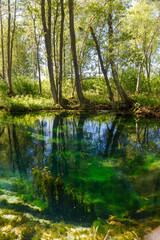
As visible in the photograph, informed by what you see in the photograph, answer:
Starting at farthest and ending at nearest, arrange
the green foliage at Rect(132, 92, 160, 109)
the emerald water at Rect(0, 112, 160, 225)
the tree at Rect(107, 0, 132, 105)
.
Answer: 1. the green foliage at Rect(132, 92, 160, 109)
2. the tree at Rect(107, 0, 132, 105)
3. the emerald water at Rect(0, 112, 160, 225)

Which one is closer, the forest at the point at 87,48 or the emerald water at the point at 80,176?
the emerald water at the point at 80,176

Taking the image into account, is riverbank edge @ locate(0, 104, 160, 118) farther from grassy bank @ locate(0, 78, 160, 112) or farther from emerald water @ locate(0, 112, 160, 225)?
emerald water @ locate(0, 112, 160, 225)

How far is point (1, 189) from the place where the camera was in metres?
2.97

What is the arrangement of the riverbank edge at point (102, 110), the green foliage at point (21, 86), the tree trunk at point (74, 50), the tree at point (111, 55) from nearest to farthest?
1. the tree trunk at point (74, 50)
2. the tree at point (111, 55)
3. the riverbank edge at point (102, 110)
4. the green foliage at point (21, 86)

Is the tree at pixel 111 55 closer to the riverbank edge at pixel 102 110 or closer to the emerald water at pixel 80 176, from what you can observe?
the riverbank edge at pixel 102 110

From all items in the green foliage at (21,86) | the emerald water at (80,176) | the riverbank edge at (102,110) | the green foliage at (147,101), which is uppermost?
the green foliage at (21,86)

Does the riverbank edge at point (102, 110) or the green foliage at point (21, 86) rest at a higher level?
the green foliage at point (21, 86)

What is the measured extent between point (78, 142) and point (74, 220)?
3.78 metres

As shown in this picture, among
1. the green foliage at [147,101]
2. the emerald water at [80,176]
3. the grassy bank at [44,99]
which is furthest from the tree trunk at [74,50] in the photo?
the emerald water at [80,176]

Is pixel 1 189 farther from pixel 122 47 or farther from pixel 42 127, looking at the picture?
pixel 122 47

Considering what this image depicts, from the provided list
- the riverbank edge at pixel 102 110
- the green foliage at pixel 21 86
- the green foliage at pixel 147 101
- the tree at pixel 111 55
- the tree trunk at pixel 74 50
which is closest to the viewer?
the tree trunk at pixel 74 50

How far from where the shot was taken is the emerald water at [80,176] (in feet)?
8.07

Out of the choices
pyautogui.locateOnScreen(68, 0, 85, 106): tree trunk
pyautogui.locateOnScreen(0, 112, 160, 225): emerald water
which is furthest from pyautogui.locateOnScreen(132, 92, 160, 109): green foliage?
pyautogui.locateOnScreen(0, 112, 160, 225): emerald water

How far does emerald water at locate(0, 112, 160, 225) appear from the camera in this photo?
246cm
